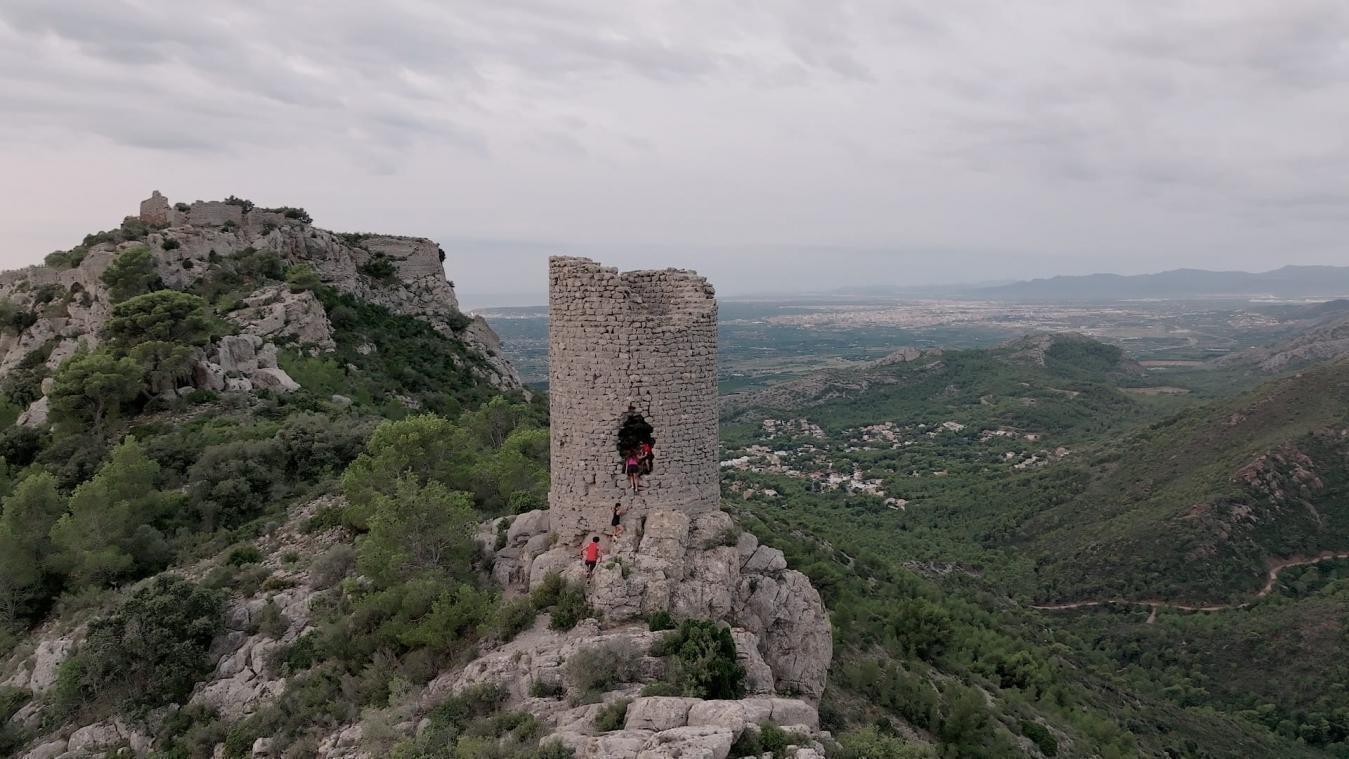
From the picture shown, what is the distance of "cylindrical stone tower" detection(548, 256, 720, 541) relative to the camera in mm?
10750

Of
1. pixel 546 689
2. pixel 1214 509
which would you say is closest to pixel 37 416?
pixel 546 689

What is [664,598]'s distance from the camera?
9.87m

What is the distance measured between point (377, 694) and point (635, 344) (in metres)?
5.98

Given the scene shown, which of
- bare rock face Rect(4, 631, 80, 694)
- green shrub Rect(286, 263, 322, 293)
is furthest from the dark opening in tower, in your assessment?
green shrub Rect(286, 263, 322, 293)

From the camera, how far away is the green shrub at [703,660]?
837 centimetres

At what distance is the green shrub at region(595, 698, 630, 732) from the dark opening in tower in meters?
3.91

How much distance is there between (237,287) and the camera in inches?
1494

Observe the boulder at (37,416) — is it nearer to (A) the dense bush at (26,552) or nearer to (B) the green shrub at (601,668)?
(A) the dense bush at (26,552)

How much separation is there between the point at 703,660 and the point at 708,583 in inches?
75.6

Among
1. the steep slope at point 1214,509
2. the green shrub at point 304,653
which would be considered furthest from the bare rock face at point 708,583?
the steep slope at point 1214,509

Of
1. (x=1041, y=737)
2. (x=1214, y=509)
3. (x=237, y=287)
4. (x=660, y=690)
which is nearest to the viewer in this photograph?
(x=660, y=690)

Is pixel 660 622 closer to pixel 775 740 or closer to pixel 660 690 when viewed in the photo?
pixel 660 690

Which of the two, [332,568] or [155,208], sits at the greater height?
[155,208]

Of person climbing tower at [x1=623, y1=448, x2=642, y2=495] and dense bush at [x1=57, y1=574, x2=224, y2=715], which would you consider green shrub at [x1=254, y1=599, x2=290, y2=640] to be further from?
person climbing tower at [x1=623, y1=448, x2=642, y2=495]
